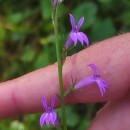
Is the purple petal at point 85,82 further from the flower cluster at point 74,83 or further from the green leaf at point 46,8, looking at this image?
the green leaf at point 46,8

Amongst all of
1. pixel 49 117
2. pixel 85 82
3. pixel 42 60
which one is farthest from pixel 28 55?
pixel 49 117

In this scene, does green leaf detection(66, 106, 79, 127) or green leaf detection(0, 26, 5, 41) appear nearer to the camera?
green leaf detection(66, 106, 79, 127)

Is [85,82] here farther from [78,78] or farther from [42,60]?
[42,60]

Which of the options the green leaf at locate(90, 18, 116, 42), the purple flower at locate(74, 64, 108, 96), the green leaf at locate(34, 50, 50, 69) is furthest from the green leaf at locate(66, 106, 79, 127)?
the purple flower at locate(74, 64, 108, 96)

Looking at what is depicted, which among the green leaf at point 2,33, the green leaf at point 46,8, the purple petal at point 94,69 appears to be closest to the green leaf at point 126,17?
the green leaf at point 46,8

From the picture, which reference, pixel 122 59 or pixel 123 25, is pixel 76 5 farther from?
pixel 122 59

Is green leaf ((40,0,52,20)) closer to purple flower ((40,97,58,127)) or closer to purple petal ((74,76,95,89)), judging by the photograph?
purple petal ((74,76,95,89))

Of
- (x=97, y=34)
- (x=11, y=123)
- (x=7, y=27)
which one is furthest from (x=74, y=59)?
(x=7, y=27)
